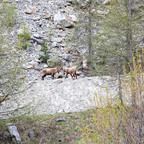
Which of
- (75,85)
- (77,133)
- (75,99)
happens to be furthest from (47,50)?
(77,133)

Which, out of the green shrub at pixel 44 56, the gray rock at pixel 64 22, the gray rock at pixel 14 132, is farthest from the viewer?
the gray rock at pixel 64 22

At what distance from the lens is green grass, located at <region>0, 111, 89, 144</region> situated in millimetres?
A: 10148

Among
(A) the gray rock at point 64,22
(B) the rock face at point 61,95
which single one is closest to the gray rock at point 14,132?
(B) the rock face at point 61,95

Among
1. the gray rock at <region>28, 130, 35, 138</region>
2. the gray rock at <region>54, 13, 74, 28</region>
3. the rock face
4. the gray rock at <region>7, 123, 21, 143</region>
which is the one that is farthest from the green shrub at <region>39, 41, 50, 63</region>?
the gray rock at <region>7, 123, 21, 143</region>

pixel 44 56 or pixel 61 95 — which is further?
pixel 44 56

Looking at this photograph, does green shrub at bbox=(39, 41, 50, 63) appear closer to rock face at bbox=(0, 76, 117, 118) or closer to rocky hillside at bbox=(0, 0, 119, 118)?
rocky hillside at bbox=(0, 0, 119, 118)

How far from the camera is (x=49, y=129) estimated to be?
10867 millimetres

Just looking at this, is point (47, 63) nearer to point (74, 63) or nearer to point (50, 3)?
point (74, 63)

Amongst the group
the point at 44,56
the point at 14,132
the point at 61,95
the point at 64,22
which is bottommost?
the point at 44,56

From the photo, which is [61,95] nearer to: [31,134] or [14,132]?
[31,134]

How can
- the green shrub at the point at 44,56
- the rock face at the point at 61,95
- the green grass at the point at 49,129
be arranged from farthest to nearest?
the green shrub at the point at 44,56
the rock face at the point at 61,95
the green grass at the point at 49,129

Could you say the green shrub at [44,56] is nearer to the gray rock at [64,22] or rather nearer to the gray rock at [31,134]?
the gray rock at [64,22]

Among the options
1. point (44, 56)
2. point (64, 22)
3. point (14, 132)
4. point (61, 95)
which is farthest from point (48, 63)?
point (14, 132)

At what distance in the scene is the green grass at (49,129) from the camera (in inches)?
400
